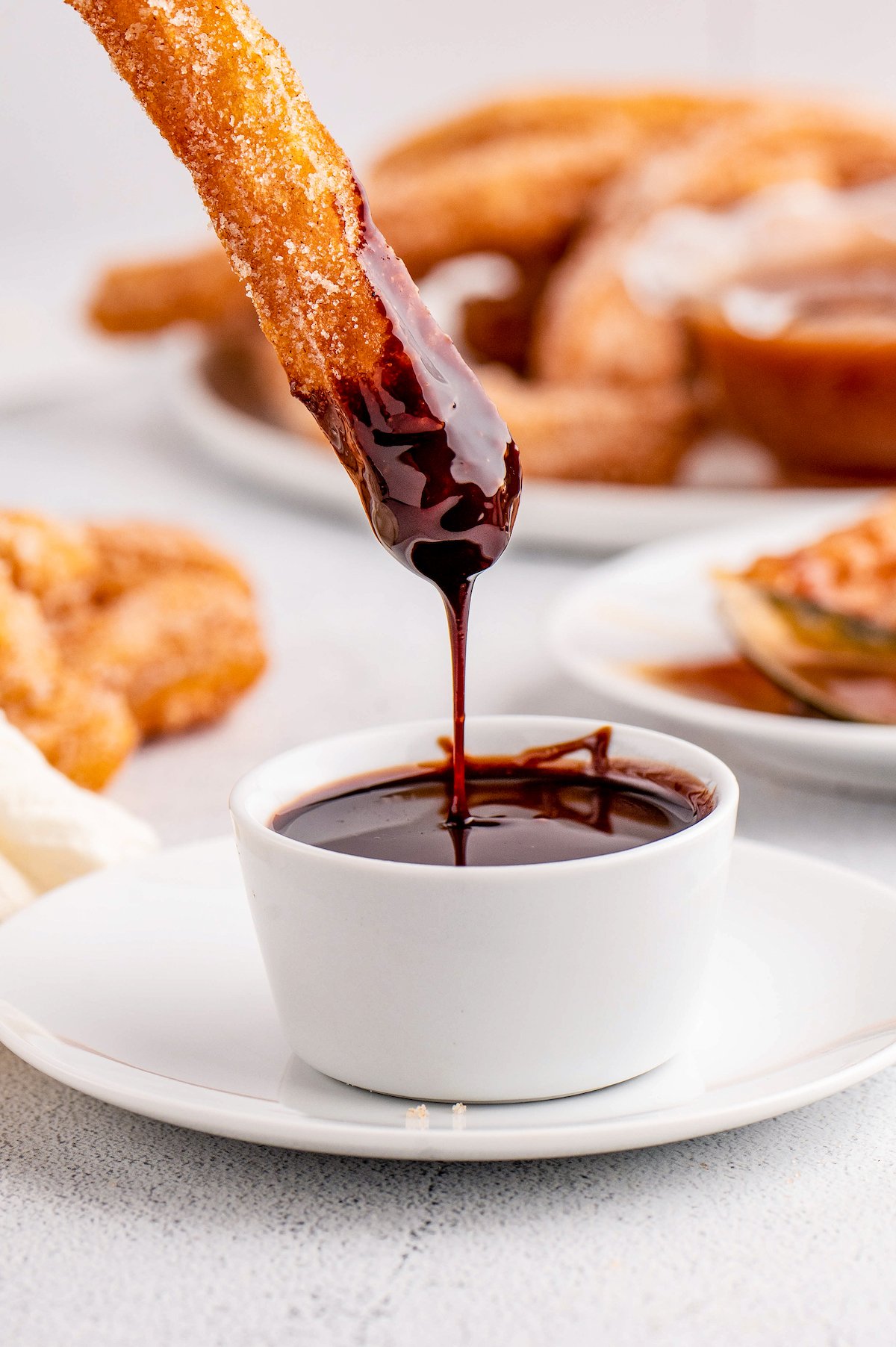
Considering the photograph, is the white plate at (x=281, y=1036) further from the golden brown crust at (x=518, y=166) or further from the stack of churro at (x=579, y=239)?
the golden brown crust at (x=518, y=166)

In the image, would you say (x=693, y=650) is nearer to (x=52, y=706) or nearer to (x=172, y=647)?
(x=172, y=647)

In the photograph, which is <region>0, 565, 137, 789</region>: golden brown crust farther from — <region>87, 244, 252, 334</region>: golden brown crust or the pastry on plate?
<region>87, 244, 252, 334</region>: golden brown crust

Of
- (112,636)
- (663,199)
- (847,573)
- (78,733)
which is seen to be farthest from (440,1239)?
(663,199)

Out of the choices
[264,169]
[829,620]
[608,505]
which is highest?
[264,169]

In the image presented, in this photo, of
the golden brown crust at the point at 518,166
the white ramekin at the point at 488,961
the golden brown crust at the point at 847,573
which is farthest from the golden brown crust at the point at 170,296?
the white ramekin at the point at 488,961

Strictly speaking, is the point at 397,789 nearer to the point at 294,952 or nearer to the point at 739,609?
the point at 294,952

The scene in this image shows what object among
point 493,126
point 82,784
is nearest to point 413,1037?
point 82,784

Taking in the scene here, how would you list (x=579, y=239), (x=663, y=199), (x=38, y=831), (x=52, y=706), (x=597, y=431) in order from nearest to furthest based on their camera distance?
(x=38, y=831) < (x=52, y=706) < (x=597, y=431) < (x=663, y=199) < (x=579, y=239)
